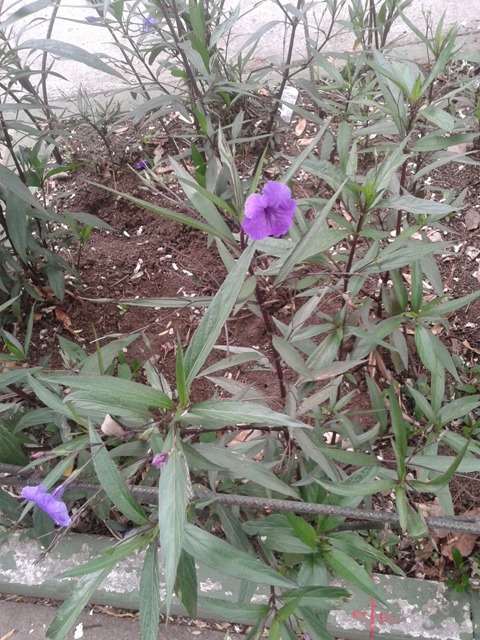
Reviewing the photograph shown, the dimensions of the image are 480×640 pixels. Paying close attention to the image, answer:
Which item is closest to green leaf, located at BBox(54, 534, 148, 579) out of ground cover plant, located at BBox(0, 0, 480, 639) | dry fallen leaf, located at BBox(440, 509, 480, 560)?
ground cover plant, located at BBox(0, 0, 480, 639)

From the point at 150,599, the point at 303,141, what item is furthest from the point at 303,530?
the point at 303,141

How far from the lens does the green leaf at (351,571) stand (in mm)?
971

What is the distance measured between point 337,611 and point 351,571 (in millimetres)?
756

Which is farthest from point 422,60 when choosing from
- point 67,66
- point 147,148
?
point 67,66

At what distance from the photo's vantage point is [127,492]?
0.89 m

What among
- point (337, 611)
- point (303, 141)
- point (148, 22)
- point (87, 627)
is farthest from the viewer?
point (303, 141)

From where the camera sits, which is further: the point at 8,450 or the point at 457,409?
the point at 457,409

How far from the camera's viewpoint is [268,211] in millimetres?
912

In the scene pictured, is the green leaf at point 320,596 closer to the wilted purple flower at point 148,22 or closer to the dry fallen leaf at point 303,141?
the wilted purple flower at point 148,22

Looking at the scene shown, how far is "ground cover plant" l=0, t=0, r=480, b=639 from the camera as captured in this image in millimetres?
874

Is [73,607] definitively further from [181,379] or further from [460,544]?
[460,544]

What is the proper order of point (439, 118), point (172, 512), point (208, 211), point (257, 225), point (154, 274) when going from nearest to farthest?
point (172, 512) → point (257, 225) → point (208, 211) → point (439, 118) → point (154, 274)

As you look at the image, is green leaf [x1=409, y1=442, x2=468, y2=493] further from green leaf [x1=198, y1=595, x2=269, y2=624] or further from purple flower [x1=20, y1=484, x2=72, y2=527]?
purple flower [x1=20, y1=484, x2=72, y2=527]

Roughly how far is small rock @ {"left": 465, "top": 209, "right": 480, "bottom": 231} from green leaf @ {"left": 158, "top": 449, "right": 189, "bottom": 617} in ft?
6.33
